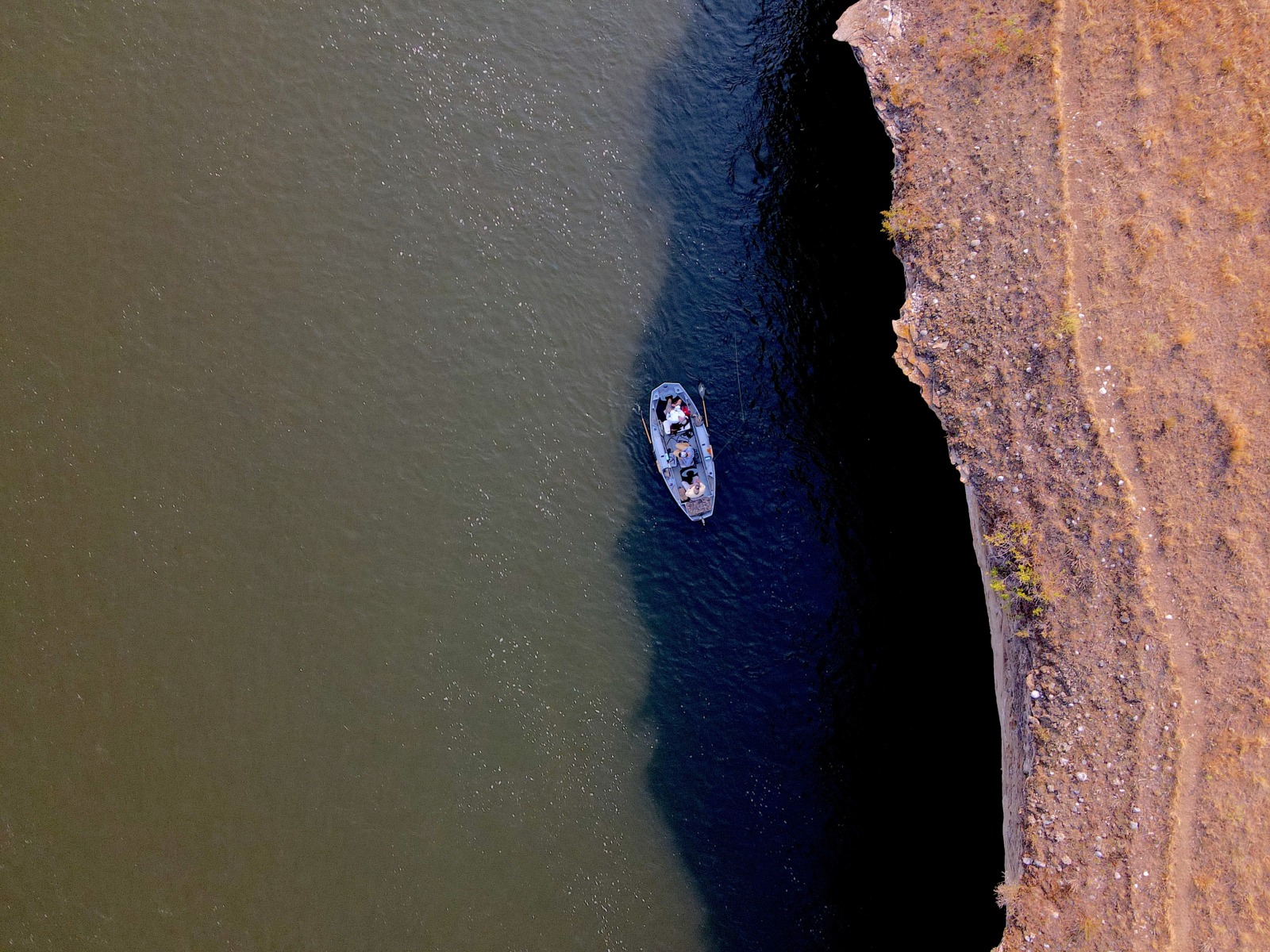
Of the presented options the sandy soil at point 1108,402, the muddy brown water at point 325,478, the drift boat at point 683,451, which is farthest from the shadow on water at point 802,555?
the sandy soil at point 1108,402

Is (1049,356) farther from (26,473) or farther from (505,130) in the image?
(26,473)

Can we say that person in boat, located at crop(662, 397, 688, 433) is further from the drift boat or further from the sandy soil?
the sandy soil

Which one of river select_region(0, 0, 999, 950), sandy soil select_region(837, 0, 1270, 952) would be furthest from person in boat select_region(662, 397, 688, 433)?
sandy soil select_region(837, 0, 1270, 952)

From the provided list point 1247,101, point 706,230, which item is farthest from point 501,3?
point 1247,101

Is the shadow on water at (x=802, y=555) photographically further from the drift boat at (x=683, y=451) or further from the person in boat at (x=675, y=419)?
the person in boat at (x=675, y=419)

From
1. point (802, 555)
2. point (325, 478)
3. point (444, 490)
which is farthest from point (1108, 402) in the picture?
point (325, 478)

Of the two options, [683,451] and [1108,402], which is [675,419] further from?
[1108,402]

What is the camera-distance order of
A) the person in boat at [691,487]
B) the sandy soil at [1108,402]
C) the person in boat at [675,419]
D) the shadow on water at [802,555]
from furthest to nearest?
1. the person in boat at [675,419]
2. the person in boat at [691,487]
3. the shadow on water at [802,555]
4. the sandy soil at [1108,402]
